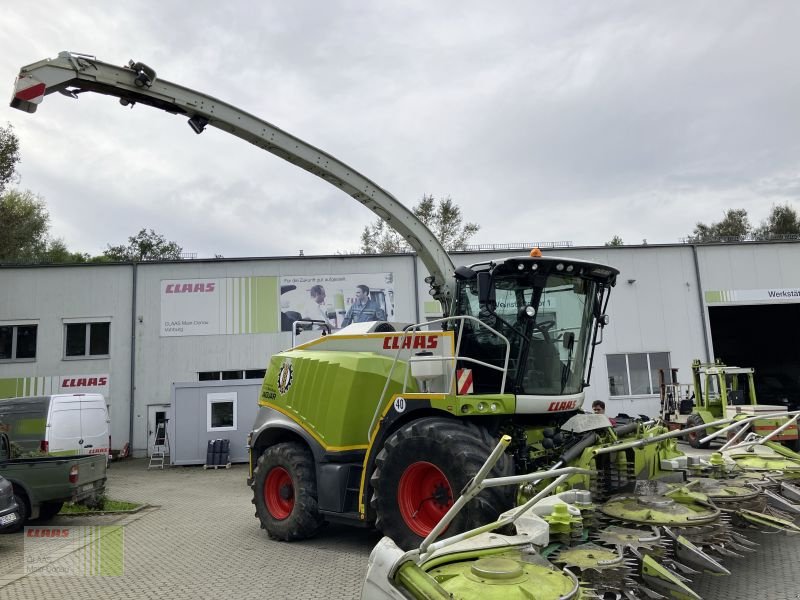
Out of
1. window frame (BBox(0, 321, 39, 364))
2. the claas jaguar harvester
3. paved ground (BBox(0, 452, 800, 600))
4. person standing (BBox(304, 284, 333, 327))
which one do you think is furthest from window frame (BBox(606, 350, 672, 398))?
window frame (BBox(0, 321, 39, 364))

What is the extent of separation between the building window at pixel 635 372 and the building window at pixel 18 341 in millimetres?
20039

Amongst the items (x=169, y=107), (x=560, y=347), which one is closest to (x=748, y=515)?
(x=560, y=347)

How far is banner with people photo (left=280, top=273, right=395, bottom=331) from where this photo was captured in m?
20.3

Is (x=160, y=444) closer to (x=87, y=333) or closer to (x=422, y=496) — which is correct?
(x=87, y=333)

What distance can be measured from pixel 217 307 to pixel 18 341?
694 cm

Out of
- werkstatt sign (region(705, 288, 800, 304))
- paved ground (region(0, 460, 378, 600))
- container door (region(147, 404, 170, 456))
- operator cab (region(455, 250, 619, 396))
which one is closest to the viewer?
paved ground (region(0, 460, 378, 600))

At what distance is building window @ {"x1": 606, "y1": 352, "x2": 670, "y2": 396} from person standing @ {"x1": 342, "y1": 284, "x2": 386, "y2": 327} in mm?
8330

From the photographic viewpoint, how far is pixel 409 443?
5.68 meters

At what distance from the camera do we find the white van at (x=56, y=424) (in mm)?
13742

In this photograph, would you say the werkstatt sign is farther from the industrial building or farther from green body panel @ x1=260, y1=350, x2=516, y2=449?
green body panel @ x1=260, y1=350, x2=516, y2=449

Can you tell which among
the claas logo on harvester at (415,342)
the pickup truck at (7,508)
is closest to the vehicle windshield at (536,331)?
the claas logo on harvester at (415,342)

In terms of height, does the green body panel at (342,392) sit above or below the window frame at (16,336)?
below

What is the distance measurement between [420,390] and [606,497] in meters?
2.15

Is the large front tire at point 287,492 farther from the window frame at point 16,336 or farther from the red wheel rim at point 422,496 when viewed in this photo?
the window frame at point 16,336
